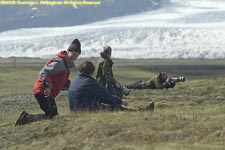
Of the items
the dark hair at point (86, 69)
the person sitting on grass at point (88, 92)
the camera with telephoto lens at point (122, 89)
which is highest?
the dark hair at point (86, 69)

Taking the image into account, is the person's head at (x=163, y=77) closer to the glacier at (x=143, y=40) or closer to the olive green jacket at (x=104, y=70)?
the olive green jacket at (x=104, y=70)

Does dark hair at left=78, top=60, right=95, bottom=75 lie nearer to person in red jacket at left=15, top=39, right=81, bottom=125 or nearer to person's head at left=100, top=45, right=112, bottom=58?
person in red jacket at left=15, top=39, right=81, bottom=125

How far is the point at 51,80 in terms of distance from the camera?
11.5 meters

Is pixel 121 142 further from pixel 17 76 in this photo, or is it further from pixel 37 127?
pixel 17 76

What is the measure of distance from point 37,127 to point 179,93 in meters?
10.0

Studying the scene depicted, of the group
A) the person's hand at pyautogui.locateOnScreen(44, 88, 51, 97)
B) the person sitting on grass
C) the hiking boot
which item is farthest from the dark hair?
the hiking boot

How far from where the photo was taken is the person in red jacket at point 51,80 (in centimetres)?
1136

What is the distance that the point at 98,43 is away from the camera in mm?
119750

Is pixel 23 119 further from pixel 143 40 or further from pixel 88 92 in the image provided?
pixel 143 40

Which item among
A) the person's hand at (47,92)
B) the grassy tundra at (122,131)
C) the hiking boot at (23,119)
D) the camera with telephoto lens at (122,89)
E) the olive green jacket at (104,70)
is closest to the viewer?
the grassy tundra at (122,131)

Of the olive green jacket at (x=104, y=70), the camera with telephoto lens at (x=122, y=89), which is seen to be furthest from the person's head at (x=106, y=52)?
the camera with telephoto lens at (x=122, y=89)

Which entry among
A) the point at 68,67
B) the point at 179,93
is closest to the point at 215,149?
the point at 68,67

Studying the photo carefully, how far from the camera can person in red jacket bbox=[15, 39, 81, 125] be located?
11359 millimetres

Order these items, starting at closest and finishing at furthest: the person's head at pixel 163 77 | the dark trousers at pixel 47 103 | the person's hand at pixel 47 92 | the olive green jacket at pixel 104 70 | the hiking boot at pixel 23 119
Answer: the person's hand at pixel 47 92, the hiking boot at pixel 23 119, the dark trousers at pixel 47 103, the olive green jacket at pixel 104 70, the person's head at pixel 163 77
